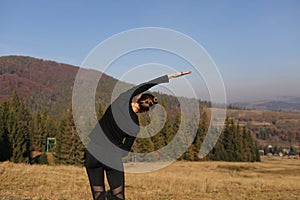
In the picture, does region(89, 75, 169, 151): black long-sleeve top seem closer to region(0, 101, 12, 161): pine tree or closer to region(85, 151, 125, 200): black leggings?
region(85, 151, 125, 200): black leggings

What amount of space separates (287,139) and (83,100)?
204225 millimetres

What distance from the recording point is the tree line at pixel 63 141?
48.0 metres

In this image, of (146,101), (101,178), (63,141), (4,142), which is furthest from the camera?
(63,141)

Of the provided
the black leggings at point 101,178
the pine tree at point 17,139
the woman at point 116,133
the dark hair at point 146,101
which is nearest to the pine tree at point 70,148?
the pine tree at point 17,139

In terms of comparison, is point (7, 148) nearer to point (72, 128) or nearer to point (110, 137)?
point (72, 128)

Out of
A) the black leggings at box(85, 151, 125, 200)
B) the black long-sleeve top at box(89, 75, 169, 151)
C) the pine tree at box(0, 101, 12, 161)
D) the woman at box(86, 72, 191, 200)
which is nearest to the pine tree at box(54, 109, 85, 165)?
the pine tree at box(0, 101, 12, 161)

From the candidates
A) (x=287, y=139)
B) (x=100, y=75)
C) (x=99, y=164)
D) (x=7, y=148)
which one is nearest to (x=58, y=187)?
(x=99, y=164)

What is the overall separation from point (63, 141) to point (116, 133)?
5022 cm

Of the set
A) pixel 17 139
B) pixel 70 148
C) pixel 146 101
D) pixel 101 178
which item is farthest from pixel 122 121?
pixel 17 139

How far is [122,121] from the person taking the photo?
15.7 feet

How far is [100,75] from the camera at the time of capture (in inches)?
192

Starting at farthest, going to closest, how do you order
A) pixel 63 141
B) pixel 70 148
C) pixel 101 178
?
pixel 63 141
pixel 70 148
pixel 101 178

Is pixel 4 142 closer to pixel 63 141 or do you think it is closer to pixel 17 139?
pixel 17 139

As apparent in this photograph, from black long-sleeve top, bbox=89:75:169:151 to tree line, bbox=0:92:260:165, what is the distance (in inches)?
1296
